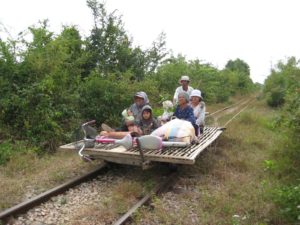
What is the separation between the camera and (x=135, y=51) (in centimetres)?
1405

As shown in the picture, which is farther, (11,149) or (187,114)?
(11,149)

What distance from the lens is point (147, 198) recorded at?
16.5 ft

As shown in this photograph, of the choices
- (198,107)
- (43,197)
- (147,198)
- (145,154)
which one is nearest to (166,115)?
(198,107)

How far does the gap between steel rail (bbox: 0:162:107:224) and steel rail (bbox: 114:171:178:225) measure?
1.35 metres

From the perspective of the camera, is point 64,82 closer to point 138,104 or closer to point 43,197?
point 138,104

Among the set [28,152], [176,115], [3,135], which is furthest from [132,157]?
[3,135]

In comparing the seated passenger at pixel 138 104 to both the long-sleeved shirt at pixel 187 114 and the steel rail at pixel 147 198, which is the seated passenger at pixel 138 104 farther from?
the steel rail at pixel 147 198

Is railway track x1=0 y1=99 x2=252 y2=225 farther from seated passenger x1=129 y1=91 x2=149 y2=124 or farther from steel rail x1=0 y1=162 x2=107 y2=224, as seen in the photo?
seated passenger x1=129 y1=91 x2=149 y2=124

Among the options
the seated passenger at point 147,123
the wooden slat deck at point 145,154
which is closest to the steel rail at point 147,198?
the wooden slat deck at point 145,154

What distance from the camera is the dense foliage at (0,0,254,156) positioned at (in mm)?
8227

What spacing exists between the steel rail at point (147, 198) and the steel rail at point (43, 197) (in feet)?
4.44

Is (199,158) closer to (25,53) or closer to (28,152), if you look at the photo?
(28,152)

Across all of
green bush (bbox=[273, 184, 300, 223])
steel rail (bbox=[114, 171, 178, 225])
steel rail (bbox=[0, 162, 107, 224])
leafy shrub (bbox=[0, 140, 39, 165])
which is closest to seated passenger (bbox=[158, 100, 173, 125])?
steel rail (bbox=[114, 171, 178, 225])

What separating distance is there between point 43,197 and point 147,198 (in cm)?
152
